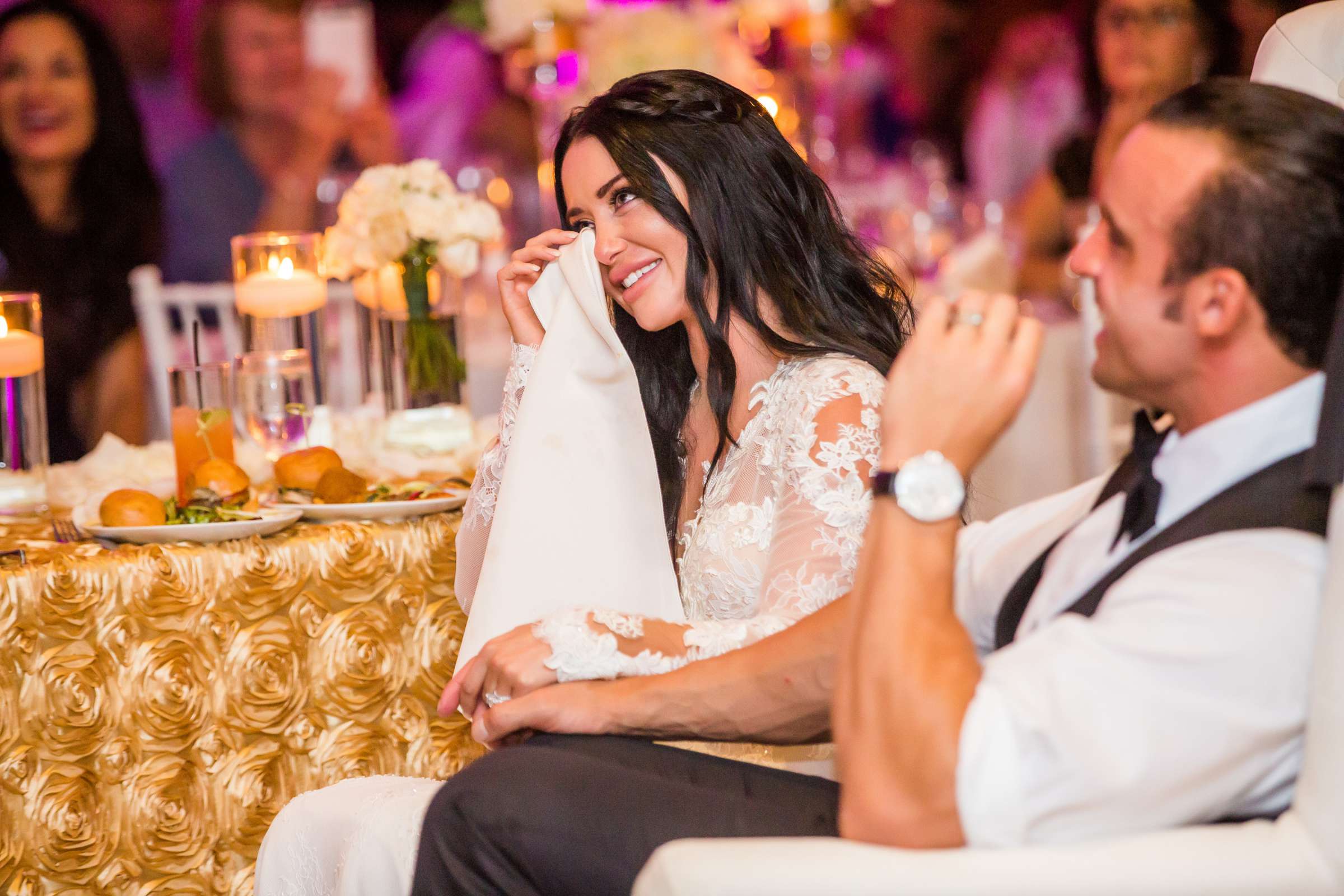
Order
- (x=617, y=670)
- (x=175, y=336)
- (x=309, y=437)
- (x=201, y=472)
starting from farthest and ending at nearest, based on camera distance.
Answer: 1. (x=175, y=336)
2. (x=309, y=437)
3. (x=201, y=472)
4. (x=617, y=670)

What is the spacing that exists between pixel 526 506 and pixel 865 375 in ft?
1.52

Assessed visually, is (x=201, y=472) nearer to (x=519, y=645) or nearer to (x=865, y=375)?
(x=519, y=645)

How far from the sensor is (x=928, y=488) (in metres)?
1.19

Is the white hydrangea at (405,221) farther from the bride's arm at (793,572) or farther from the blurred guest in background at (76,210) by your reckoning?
the blurred guest in background at (76,210)

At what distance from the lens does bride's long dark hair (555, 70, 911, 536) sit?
6.47 feet

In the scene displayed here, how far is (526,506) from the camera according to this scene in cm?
175

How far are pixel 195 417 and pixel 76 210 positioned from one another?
3273mm

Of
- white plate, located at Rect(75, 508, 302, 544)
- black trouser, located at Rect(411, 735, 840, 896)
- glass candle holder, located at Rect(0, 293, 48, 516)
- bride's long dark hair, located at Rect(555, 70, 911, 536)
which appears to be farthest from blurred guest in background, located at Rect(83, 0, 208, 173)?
black trouser, located at Rect(411, 735, 840, 896)

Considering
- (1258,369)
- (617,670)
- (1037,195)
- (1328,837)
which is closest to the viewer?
(1328,837)

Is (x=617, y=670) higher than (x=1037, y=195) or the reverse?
the reverse

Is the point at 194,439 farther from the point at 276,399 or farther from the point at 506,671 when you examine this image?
the point at 506,671

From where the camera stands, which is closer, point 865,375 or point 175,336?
point 865,375

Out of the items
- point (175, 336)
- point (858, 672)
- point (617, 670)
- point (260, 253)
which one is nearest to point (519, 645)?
point (617, 670)

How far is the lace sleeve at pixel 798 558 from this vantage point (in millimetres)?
1599
